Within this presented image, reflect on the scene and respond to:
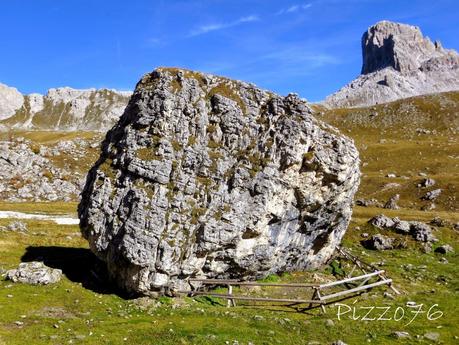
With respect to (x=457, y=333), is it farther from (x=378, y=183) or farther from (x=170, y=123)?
(x=378, y=183)

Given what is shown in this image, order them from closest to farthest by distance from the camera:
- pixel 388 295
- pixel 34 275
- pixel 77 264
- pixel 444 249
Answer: pixel 34 275 < pixel 388 295 < pixel 77 264 < pixel 444 249

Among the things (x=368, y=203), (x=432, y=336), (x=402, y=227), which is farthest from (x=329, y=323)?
(x=368, y=203)

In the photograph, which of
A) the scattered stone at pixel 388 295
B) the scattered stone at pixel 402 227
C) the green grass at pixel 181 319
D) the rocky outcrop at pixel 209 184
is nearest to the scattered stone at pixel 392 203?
the scattered stone at pixel 402 227

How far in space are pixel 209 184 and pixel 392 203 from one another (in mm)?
56253

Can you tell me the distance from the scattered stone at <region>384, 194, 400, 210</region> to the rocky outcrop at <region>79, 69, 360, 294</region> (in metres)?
43.9

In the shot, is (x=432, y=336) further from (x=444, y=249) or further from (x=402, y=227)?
(x=402, y=227)

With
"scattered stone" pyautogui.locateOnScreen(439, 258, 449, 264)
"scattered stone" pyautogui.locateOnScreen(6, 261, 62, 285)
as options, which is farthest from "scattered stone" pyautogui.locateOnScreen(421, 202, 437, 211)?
"scattered stone" pyautogui.locateOnScreen(6, 261, 62, 285)

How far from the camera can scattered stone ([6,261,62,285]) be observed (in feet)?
107

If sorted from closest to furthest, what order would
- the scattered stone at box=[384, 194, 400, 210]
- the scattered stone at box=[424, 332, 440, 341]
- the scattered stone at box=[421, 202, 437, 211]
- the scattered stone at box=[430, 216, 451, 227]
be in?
the scattered stone at box=[424, 332, 440, 341] → the scattered stone at box=[430, 216, 451, 227] → the scattered stone at box=[421, 202, 437, 211] → the scattered stone at box=[384, 194, 400, 210]

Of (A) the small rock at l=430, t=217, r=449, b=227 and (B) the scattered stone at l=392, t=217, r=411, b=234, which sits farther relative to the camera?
(A) the small rock at l=430, t=217, r=449, b=227

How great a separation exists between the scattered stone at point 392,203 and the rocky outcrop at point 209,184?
144 feet

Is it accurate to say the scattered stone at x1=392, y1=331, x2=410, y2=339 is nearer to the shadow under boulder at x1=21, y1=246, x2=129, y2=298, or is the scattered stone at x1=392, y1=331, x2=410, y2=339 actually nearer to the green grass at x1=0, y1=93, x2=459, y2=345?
the green grass at x1=0, y1=93, x2=459, y2=345

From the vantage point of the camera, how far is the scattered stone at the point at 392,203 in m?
79.0

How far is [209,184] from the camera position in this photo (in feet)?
112
